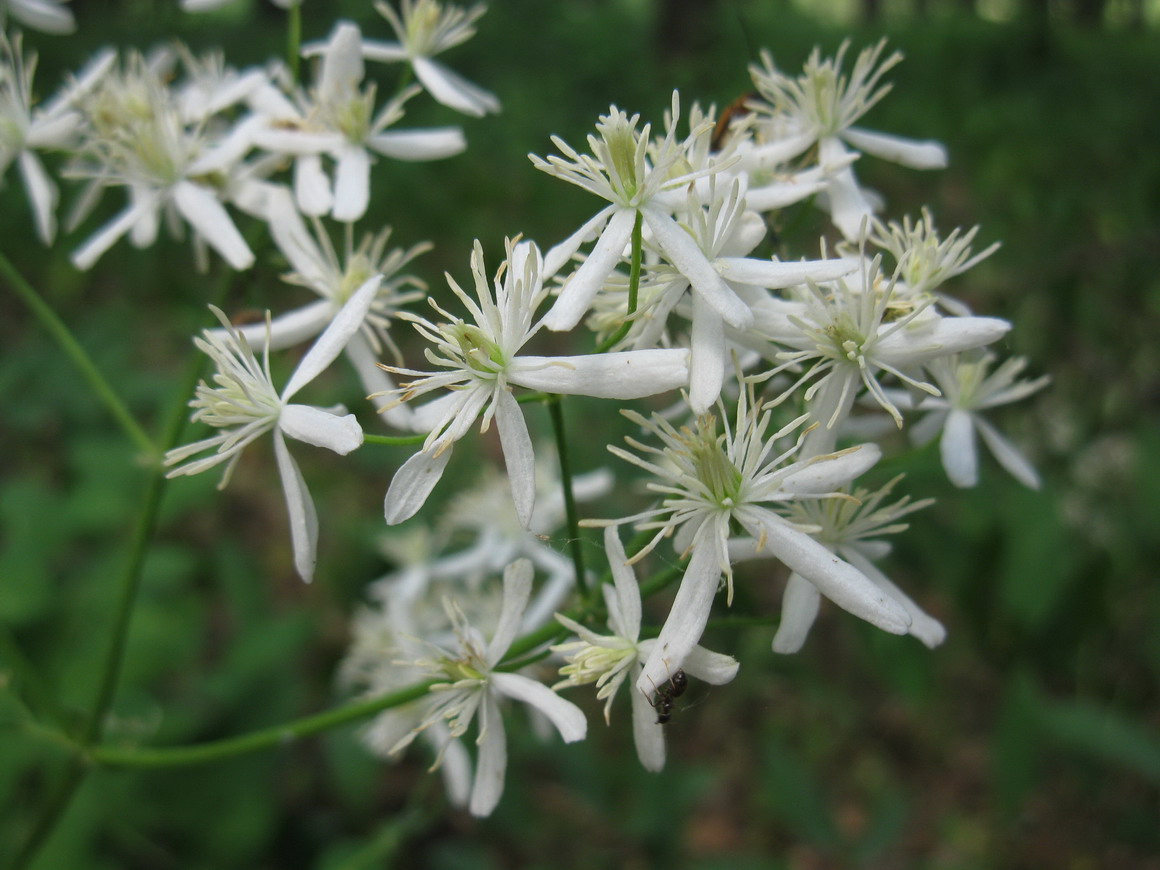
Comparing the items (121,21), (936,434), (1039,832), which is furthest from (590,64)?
(936,434)

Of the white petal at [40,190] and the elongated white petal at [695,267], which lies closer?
the elongated white petal at [695,267]

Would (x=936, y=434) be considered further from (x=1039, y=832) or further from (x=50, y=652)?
(x=1039, y=832)

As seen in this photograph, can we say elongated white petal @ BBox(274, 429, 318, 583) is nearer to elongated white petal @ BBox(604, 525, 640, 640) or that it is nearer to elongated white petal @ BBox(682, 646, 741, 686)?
elongated white petal @ BBox(604, 525, 640, 640)

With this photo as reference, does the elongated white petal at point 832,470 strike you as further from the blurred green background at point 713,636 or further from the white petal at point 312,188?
the white petal at point 312,188

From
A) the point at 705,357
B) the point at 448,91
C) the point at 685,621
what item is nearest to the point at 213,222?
the point at 448,91

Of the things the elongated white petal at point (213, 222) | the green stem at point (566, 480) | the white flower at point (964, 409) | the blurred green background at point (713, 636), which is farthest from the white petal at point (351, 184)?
the white flower at point (964, 409)

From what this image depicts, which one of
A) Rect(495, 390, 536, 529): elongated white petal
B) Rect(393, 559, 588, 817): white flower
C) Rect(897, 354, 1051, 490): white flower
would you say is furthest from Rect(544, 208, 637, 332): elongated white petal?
Rect(897, 354, 1051, 490): white flower
